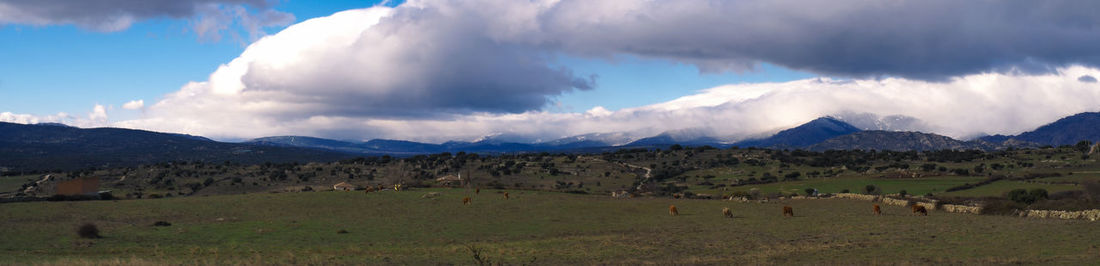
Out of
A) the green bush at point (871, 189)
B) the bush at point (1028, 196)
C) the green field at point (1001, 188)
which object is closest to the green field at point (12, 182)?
the green bush at point (871, 189)

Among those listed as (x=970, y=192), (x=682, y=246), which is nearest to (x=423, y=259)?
(x=682, y=246)

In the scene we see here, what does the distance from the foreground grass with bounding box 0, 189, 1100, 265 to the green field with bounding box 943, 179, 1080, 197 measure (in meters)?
20.5

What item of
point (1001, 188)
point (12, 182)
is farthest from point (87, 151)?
point (1001, 188)

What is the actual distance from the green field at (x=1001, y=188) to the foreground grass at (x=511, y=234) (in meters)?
20.5

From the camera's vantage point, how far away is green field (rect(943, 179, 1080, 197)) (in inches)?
2596

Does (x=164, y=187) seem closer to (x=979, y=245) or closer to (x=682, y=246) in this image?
(x=682, y=246)

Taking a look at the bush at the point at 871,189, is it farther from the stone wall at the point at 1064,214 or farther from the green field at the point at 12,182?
the green field at the point at 12,182

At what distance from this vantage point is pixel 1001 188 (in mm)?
71438

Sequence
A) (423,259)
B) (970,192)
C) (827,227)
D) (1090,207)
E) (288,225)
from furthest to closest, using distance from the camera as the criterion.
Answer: (970,192), (1090,207), (288,225), (827,227), (423,259)

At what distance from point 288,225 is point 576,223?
17425 millimetres

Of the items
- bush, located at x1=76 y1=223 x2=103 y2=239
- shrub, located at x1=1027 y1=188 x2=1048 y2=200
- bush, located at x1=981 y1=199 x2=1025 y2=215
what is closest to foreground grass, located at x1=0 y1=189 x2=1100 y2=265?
bush, located at x1=76 y1=223 x2=103 y2=239

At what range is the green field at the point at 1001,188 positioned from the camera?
65.9 metres

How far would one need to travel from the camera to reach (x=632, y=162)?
133250 mm

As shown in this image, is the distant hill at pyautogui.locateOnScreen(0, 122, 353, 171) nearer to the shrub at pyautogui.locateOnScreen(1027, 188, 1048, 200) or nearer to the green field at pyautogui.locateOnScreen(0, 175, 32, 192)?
the green field at pyautogui.locateOnScreen(0, 175, 32, 192)
